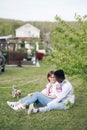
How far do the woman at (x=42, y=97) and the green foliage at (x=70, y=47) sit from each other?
5.86 feet

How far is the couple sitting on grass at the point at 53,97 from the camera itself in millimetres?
8469

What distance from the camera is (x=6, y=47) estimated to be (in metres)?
25.5

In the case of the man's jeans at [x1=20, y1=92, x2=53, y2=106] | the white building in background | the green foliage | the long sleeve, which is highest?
the green foliage

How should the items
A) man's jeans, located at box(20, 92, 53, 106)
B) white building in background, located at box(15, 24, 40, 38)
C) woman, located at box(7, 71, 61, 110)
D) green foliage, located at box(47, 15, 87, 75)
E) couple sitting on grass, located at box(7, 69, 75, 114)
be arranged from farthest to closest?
white building in background, located at box(15, 24, 40, 38) → man's jeans, located at box(20, 92, 53, 106) → woman, located at box(7, 71, 61, 110) → couple sitting on grass, located at box(7, 69, 75, 114) → green foliage, located at box(47, 15, 87, 75)

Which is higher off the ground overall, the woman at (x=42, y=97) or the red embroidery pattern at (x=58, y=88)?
the red embroidery pattern at (x=58, y=88)

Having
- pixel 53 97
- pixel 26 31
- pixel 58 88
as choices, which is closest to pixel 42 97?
pixel 53 97

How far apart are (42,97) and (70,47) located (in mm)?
2412

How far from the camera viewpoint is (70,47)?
6.76 metres

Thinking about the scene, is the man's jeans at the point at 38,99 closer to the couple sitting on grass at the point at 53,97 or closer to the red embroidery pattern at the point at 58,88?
the couple sitting on grass at the point at 53,97

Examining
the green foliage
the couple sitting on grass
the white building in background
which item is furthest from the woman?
the white building in background

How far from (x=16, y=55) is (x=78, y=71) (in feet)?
59.8

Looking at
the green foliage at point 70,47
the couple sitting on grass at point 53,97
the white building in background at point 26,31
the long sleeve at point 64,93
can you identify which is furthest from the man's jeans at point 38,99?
the white building in background at point 26,31

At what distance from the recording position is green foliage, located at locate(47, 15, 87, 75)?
6.22 meters

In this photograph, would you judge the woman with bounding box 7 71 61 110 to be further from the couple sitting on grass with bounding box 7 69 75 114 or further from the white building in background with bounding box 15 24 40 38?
the white building in background with bounding box 15 24 40 38
